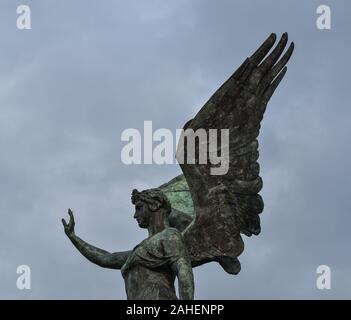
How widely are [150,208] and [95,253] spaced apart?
Answer: 1.31 meters

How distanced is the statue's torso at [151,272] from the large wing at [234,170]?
1.08 metres

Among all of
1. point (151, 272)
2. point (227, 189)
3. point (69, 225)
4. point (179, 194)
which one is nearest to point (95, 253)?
point (69, 225)

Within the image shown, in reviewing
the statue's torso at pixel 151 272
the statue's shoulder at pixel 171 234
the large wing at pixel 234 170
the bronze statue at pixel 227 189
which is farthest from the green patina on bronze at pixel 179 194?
the statue's torso at pixel 151 272

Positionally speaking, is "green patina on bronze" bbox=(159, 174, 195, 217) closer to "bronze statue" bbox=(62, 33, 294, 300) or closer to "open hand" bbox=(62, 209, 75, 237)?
"bronze statue" bbox=(62, 33, 294, 300)

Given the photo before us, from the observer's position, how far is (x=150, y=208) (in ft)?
105

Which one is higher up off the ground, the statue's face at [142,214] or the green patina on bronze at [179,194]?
the green patina on bronze at [179,194]

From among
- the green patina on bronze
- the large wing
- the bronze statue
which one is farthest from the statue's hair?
the green patina on bronze

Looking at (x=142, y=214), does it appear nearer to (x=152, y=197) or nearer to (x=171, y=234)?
(x=152, y=197)

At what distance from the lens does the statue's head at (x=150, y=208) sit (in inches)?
1255

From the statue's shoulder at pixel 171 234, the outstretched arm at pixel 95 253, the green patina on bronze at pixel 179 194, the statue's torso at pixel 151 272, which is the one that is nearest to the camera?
the statue's torso at pixel 151 272

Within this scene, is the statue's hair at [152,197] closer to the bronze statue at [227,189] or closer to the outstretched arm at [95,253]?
the bronze statue at [227,189]

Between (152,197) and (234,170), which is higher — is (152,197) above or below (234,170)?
below

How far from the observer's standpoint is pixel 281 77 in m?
33.2
